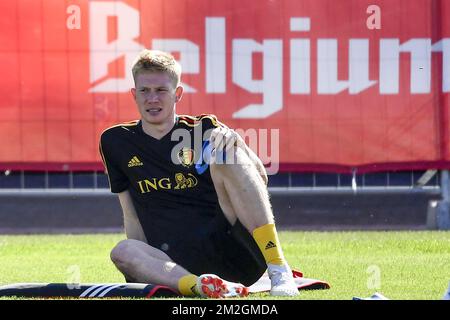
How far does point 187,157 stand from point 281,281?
0.88 m

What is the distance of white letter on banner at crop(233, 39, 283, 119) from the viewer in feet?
40.1

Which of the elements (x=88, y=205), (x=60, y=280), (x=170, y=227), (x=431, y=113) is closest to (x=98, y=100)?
(x=88, y=205)

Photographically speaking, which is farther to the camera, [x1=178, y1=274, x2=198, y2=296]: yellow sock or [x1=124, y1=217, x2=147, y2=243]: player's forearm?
[x1=124, y1=217, x2=147, y2=243]: player's forearm

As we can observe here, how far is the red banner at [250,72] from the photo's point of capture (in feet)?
40.0

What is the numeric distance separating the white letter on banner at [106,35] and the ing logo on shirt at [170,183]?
531 cm

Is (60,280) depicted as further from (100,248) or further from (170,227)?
(100,248)

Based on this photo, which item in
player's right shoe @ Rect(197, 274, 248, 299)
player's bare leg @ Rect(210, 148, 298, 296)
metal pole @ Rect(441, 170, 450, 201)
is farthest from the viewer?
metal pole @ Rect(441, 170, 450, 201)

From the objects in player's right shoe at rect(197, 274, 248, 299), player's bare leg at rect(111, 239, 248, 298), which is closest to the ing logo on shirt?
player's bare leg at rect(111, 239, 248, 298)

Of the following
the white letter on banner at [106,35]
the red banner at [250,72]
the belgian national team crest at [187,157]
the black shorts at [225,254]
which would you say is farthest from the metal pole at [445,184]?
the belgian national team crest at [187,157]

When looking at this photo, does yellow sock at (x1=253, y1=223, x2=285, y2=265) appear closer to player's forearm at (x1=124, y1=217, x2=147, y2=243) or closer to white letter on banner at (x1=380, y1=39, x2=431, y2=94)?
player's forearm at (x1=124, y1=217, x2=147, y2=243)

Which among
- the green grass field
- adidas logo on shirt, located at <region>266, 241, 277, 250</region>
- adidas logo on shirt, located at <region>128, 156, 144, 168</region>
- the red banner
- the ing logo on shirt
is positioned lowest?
the green grass field

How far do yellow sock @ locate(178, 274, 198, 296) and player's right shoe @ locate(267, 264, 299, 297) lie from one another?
39 centimetres

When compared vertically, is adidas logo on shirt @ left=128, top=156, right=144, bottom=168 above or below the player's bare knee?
above

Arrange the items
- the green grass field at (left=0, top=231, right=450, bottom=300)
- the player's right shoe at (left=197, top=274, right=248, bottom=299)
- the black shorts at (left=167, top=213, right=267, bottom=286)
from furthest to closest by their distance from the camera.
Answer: the green grass field at (left=0, top=231, right=450, bottom=300)
the black shorts at (left=167, top=213, right=267, bottom=286)
the player's right shoe at (left=197, top=274, right=248, bottom=299)
